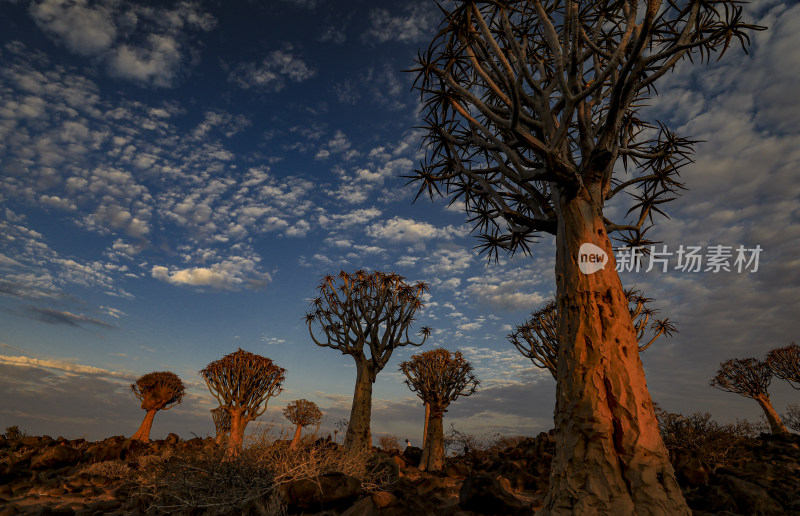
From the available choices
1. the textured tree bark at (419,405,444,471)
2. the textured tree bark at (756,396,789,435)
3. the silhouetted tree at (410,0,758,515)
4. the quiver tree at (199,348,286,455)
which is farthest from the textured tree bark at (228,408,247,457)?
the textured tree bark at (756,396,789,435)

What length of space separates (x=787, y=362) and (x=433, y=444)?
68.7ft

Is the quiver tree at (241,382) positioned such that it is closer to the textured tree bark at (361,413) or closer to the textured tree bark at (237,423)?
the textured tree bark at (237,423)

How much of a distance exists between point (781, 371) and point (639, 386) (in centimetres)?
2548

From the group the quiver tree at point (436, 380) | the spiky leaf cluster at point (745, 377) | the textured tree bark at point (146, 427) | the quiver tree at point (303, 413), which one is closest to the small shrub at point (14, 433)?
the textured tree bark at point (146, 427)

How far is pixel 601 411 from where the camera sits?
4.15 meters

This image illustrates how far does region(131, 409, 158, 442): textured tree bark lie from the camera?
65.4 feet

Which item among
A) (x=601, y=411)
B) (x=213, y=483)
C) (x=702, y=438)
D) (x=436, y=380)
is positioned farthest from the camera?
(x=436, y=380)

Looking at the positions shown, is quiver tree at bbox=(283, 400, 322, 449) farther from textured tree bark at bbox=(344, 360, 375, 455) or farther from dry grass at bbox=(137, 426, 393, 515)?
dry grass at bbox=(137, 426, 393, 515)

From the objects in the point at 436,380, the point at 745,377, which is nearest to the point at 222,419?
the point at 436,380

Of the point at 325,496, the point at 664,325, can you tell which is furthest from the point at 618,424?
the point at 664,325

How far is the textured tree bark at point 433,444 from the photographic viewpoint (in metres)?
14.8

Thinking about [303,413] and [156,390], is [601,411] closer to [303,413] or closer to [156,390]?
Answer: [303,413]

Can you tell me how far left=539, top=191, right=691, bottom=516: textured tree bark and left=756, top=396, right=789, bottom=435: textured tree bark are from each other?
24.4 meters

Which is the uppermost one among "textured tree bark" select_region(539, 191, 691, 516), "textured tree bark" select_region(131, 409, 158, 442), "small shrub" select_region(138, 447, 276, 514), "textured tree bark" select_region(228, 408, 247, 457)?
"textured tree bark" select_region(539, 191, 691, 516)
